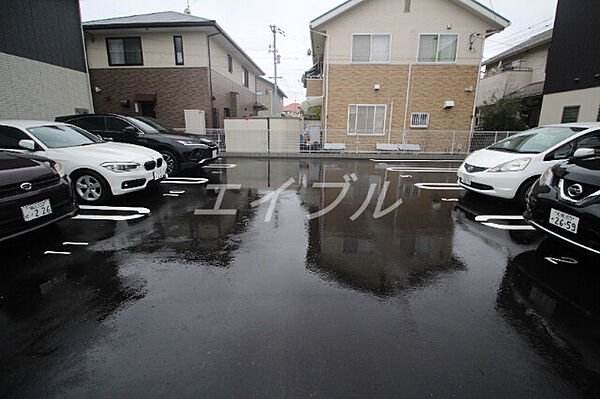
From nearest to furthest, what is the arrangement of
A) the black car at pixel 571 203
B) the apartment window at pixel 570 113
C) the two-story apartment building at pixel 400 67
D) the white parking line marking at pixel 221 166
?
the black car at pixel 571 203
the white parking line marking at pixel 221 166
the apartment window at pixel 570 113
the two-story apartment building at pixel 400 67

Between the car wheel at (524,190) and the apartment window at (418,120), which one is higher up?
the apartment window at (418,120)

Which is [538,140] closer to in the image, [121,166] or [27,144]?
[121,166]

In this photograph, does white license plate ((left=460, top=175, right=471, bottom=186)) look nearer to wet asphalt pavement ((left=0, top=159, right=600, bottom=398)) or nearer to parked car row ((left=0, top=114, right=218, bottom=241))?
wet asphalt pavement ((left=0, top=159, right=600, bottom=398))

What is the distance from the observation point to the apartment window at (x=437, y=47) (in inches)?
544

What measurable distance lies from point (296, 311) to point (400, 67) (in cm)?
1431

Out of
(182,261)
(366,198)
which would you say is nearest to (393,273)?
(182,261)

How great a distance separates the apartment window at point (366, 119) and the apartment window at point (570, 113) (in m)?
7.59

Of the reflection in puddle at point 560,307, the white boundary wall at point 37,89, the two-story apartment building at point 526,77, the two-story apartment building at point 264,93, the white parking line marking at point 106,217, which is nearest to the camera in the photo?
the reflection in puddle at point 560,307

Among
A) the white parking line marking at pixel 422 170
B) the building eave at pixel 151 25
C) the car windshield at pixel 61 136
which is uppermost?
the building eave at pixel 151 25

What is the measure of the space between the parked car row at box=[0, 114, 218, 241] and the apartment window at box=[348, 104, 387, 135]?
7.86 meters

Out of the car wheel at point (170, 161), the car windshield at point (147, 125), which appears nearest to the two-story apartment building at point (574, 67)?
the car wheel at point (170, 161)

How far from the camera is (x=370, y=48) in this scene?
46.1ft

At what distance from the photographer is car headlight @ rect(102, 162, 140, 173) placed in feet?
16.8

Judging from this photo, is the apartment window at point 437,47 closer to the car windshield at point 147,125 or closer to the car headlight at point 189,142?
the car headlight at point 189,142
